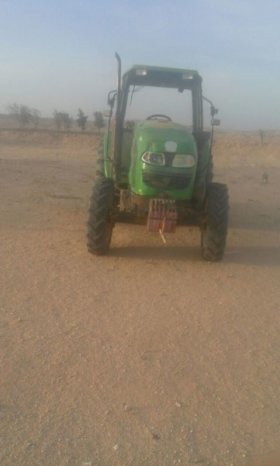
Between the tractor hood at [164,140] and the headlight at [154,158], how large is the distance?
5 centimetres

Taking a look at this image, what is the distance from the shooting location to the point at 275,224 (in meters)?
9.02

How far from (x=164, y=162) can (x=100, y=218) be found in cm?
109

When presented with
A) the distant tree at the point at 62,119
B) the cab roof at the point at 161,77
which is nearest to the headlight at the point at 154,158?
the cab roof at the point at 161,77

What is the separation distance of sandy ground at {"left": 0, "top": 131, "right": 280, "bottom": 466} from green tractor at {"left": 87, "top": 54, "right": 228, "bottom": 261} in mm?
487

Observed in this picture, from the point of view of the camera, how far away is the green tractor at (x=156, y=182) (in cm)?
602

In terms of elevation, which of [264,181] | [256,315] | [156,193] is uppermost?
[156,193]

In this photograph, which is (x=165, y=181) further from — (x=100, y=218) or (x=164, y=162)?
(x=100, y=218)

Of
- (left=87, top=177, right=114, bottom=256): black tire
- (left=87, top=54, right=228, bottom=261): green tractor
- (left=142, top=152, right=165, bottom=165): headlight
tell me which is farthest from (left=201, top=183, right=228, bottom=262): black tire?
(left=87, top=177, right=114, bottom=256): black tire

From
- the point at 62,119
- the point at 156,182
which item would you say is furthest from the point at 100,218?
the point at 62,119

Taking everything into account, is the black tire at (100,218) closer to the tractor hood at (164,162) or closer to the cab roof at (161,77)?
the tractor hood at (164,162)

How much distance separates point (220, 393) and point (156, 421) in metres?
0.59

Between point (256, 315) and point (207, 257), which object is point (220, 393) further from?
point (207, 257)

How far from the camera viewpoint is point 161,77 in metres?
7.20

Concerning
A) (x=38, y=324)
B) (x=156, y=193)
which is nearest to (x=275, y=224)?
(x=156, y=193)
